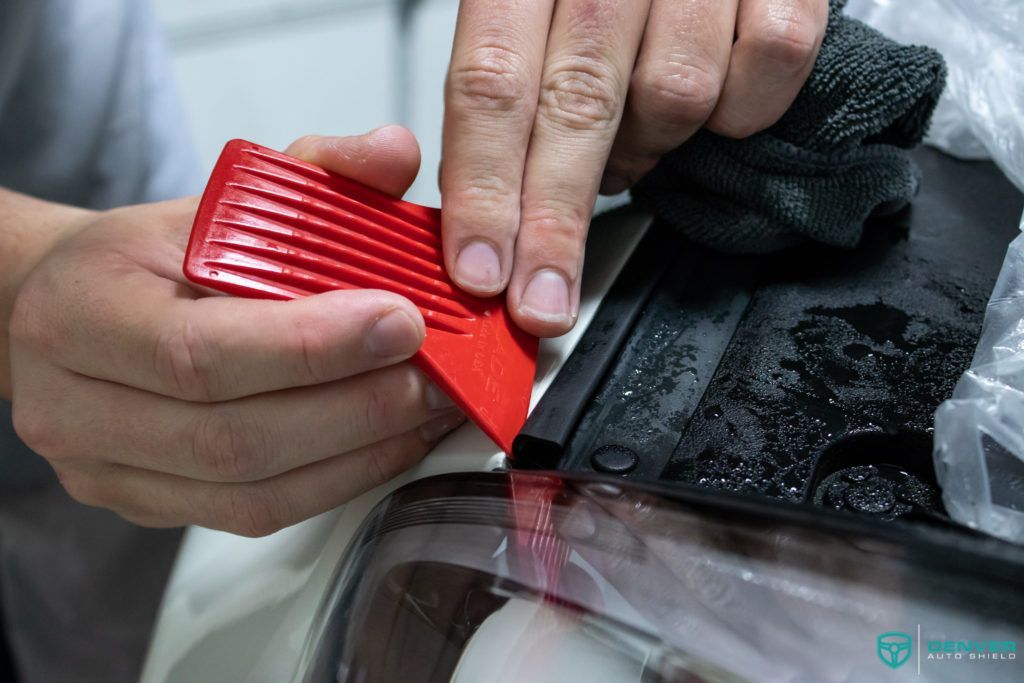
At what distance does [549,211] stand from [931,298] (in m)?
0.27

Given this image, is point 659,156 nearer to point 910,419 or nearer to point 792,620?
point 910,419

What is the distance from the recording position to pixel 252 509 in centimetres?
53

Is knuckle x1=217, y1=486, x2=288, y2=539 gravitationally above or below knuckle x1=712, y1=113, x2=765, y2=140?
below

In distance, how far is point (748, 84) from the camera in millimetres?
572

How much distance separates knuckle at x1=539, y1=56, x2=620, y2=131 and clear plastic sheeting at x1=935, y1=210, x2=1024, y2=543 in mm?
277

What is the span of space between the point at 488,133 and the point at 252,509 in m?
0.28

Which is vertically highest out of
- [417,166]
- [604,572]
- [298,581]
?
[417,166]

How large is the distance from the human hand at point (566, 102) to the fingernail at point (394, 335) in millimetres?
88

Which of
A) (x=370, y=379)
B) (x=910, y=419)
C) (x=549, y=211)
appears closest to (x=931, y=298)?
(x=910, y=419)

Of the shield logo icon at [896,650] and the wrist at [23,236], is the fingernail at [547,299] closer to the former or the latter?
the shield logo icon at [896,650]

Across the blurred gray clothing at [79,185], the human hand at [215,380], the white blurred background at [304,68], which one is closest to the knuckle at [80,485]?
the human hand at [215,380]

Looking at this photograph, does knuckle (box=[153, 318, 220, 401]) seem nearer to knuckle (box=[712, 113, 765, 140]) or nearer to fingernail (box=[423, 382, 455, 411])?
fingernail (box=[423, 382, 455, 411])

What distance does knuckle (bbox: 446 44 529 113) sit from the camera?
548 millimetres

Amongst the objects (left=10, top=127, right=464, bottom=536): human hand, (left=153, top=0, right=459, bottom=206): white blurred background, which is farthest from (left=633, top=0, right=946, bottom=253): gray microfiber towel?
(left=153, top=0, right=459, bottom=206): white blurred background
